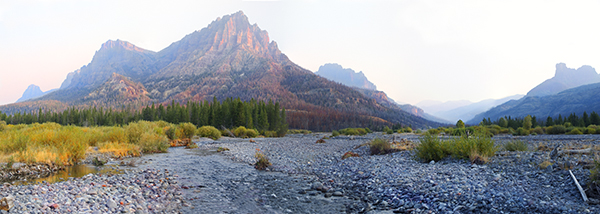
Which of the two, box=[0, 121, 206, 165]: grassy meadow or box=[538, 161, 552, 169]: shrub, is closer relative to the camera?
box=[538, 161, 552, 169]: shrub

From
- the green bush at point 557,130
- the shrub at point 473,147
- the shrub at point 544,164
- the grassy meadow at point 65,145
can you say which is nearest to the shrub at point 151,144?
the grassy meadow at point 65,145

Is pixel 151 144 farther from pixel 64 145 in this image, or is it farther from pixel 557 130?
pixel 557 130

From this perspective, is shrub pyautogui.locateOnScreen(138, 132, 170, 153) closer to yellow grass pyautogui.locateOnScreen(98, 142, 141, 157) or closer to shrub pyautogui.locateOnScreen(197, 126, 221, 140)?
yellow grass pyautogui.locateOnScreen(98, 142, 141, 157)

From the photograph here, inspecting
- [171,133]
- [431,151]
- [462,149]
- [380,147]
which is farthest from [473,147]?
[171,133]

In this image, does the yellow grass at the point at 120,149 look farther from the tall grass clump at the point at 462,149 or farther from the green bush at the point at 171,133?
the tall grass clump at the point at 462,149

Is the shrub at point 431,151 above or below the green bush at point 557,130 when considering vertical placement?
above

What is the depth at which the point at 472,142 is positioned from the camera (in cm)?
1035

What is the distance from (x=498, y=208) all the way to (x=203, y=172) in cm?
1037

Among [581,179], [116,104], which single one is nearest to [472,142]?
[581,179]

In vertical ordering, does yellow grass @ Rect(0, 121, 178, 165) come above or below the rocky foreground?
above

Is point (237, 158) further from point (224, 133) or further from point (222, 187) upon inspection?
point (224, 133)

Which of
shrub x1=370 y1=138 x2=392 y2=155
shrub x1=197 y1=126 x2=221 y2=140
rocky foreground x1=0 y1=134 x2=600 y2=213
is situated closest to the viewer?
rocky foreground x1=0 y1=134 x2=600 y2=213

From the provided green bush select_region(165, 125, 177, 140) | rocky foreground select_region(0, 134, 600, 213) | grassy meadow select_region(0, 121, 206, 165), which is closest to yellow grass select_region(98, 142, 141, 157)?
grassy meadow select_region(0, 121, 206, 165)

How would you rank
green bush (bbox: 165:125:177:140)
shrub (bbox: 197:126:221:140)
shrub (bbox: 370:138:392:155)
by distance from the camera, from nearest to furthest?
shrub (bbox: 370:138:392:155) → green bush (bbox: 165:125:177:140) → shrub (bbox: 197:126:221:140)
